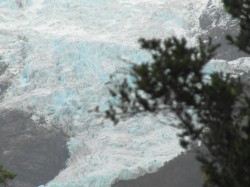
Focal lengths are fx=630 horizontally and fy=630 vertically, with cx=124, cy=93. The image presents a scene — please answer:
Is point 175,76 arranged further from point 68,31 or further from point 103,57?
point 68,31

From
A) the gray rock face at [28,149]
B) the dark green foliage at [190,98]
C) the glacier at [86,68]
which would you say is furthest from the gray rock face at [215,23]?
the dark green foliage at [190,98]

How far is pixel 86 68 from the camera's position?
4786 inches

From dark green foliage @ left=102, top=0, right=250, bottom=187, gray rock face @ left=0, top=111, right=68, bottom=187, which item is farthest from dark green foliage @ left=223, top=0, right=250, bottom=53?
gray rock face @ left=0, top=111, right=68, bottom=187

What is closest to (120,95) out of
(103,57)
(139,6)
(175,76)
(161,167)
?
(175,76)

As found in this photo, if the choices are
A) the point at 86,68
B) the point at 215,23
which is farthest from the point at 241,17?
the point at 215,23

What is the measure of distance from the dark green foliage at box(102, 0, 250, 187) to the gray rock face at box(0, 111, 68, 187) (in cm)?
11393

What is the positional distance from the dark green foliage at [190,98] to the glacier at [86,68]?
264 ft

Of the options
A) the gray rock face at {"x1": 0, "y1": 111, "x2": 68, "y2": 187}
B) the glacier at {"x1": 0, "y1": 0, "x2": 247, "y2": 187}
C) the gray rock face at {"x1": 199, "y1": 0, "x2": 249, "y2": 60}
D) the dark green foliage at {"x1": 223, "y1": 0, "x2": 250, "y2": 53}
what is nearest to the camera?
the dark green foliage at {"x1": 223, "y1": 0, "x2": 250, "y2": 53}

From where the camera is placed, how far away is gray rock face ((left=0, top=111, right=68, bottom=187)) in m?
129

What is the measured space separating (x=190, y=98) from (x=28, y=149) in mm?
123147

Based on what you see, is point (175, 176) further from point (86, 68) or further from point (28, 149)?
point (28, 149)

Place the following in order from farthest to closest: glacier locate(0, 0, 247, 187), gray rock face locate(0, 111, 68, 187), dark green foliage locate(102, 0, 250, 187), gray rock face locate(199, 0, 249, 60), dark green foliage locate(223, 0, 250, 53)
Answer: gray rock face locate(199, 0, 249, 60), gray rock face locate(0, 111, 68, 187), glacier locate(0, 0, 247, 187), dark green foliage locate(223, 0, 250, 53), dark green foliage locate(102, 0, 250, 187)

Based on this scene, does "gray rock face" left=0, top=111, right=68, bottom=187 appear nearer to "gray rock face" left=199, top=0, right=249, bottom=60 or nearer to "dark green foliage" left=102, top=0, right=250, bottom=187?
"gray rock face" left=199, top=0, right=249, bottom=60

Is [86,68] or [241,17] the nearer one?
[241,17]
